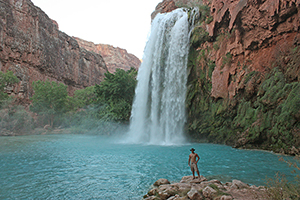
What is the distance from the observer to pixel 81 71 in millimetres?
53562

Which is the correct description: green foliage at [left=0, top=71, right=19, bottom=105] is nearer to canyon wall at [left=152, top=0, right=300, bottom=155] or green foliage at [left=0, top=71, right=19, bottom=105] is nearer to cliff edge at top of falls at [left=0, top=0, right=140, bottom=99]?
cliff edge at top of falls at [left=0, top=0, right=140, bottom=99]

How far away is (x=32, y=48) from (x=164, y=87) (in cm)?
3151

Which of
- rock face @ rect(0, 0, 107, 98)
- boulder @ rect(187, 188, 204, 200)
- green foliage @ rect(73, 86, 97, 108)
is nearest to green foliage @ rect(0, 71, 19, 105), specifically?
rock face @ rect(0, 0, 107, 98)

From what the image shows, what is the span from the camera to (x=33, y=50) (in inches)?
1503

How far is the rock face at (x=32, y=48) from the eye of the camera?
3428 cm

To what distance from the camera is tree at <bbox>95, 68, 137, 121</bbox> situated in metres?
22.7

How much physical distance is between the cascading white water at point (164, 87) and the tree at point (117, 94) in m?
2.36

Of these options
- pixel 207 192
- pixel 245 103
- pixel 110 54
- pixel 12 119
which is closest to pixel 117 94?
pixel 12 119

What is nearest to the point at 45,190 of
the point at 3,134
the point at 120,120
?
the point at 120,120

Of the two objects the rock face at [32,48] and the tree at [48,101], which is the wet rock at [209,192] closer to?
the tree at [48,101]

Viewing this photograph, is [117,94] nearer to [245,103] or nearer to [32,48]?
[245,103]

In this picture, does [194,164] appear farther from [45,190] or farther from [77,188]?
[45,190]

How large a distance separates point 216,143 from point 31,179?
12337 mm

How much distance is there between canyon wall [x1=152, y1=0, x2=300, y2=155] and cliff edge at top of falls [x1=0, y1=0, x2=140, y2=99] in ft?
104
